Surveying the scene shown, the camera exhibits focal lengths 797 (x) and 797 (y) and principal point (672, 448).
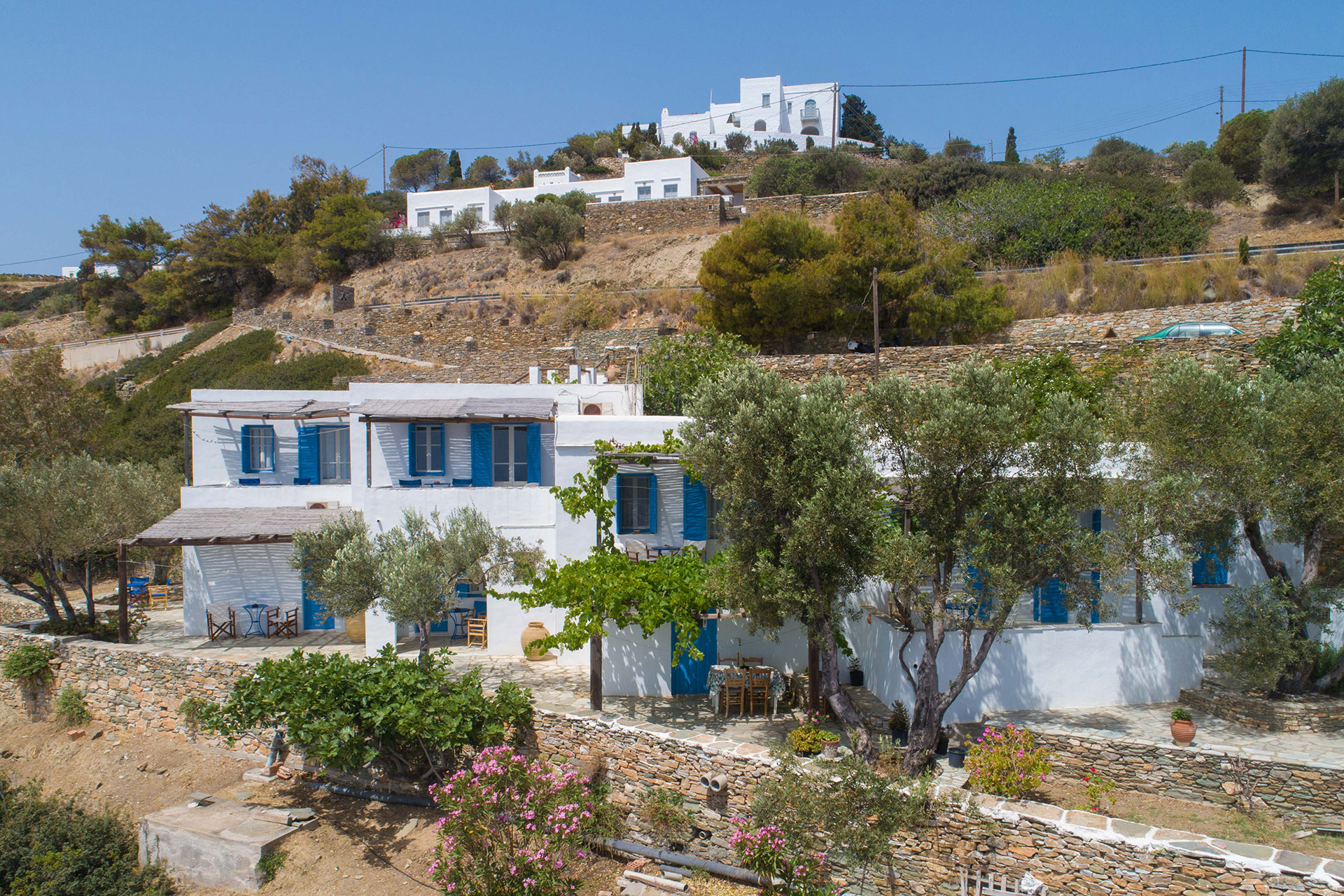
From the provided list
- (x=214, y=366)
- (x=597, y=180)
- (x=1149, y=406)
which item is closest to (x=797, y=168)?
(x=597, y=180)

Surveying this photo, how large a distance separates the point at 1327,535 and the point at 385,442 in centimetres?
1599

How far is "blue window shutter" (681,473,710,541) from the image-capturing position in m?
14.1

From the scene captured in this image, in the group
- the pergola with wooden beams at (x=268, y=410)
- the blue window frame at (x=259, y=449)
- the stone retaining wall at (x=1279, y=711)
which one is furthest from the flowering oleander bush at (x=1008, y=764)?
the blue window frame at (x=259, y=449)

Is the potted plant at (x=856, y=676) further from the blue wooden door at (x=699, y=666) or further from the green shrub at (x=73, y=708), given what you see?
the green shrub at (x=73, y=708)

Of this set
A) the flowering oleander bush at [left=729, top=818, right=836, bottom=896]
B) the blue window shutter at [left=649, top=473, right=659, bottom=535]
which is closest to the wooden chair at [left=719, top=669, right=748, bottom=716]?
the flowering oleander bush at [left=729, top=818, right=836, bottom=896]

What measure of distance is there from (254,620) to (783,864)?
1260 cm

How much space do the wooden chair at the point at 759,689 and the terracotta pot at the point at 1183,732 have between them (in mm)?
5391

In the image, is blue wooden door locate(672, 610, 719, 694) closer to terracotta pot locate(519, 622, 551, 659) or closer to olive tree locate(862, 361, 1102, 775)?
terracotta pot locate(519, 622, 551, 659)

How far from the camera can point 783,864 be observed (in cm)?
960

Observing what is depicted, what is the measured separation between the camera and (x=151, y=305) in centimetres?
4672

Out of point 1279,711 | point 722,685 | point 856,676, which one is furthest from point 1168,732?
point 722,685

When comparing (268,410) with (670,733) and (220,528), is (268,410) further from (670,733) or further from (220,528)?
(670,733)

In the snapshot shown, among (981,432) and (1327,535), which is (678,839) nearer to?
(981,432)

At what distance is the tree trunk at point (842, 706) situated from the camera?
10281 mm
